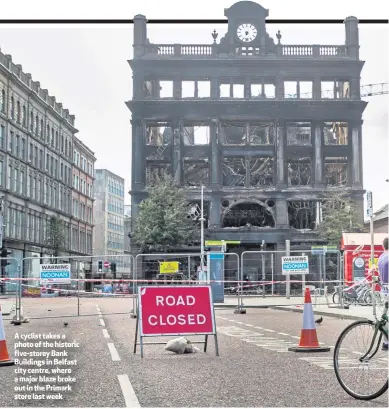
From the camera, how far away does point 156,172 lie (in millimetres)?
13828

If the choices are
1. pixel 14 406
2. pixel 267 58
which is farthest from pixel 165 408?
pixel 267 58

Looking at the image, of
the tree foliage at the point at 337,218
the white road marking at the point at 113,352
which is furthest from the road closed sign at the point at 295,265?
the white road marking at the point at 113,352

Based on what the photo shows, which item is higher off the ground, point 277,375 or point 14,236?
point 14,236

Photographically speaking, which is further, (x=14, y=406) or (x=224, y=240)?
(x=224, y=240)

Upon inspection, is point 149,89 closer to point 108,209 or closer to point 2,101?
point 2,101

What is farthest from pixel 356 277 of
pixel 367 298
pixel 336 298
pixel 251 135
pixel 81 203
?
pixel 251 135

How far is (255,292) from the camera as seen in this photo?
26109mm

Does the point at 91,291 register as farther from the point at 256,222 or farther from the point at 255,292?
the point at 256,222

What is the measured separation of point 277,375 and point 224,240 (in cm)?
564

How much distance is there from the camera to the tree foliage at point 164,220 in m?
14.4

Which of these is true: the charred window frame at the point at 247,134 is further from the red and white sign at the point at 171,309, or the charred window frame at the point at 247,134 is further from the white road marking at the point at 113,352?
the white road marking at the point at 113,352

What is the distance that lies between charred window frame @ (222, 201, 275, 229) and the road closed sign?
848 centimetres

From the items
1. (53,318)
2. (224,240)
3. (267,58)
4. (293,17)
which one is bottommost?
(53,318)

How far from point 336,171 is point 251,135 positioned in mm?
2049
